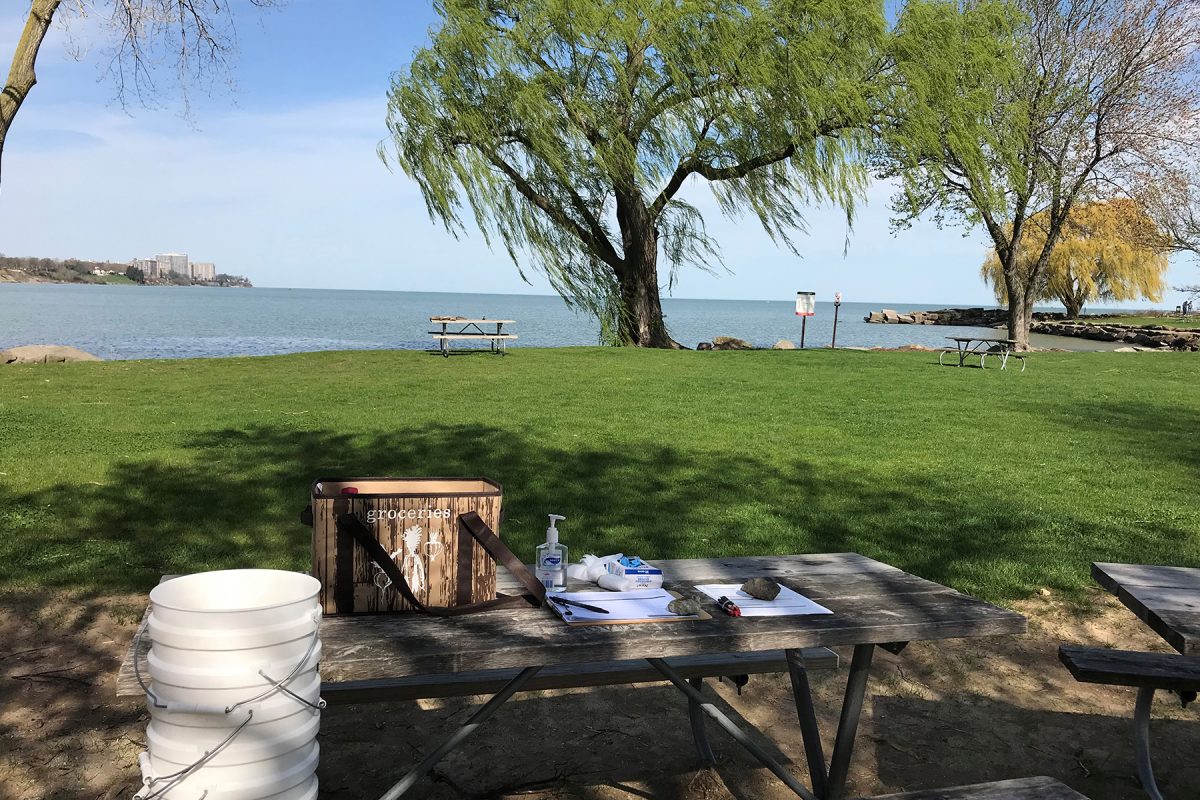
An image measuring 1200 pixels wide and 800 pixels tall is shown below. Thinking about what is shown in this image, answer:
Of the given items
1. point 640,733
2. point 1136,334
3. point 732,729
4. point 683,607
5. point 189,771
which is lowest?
point 640,733

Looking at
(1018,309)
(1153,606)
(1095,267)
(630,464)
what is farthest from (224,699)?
(1095,267)

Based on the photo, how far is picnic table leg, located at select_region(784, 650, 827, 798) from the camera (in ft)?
9.19

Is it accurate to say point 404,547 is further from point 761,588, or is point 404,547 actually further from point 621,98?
point 621,98

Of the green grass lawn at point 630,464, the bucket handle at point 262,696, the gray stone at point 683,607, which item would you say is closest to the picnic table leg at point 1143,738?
the gray stone at point 683,607

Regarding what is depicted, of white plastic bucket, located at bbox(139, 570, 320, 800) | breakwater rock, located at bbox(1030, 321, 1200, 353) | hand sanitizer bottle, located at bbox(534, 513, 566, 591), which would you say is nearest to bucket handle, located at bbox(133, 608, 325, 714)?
white plastic bucket, located at bbox(139, 570, 320, 800)

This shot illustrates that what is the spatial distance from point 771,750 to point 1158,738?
5.18 feet

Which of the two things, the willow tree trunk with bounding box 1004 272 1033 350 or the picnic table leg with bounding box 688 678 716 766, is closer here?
the picnic table leg with bounding box 688 678 716 766

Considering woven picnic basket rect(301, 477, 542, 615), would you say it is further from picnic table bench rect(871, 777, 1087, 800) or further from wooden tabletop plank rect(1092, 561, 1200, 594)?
wooden tabletop plank rect(1092, 561, 1200, 594)

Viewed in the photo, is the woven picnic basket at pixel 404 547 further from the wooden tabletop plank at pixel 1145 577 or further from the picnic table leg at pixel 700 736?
the wooden tabletop plank at pixel 1145 577

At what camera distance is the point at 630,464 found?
8.23 metres

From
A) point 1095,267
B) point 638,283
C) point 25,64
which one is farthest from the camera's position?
point 1095,267

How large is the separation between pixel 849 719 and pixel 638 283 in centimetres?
2166

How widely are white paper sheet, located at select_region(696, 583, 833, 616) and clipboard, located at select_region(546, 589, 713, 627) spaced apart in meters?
0.13

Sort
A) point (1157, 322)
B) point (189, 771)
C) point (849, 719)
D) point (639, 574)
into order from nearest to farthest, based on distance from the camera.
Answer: point (189, 771) < point (639, 574) < point (849, 719) < point (1157, 322)
